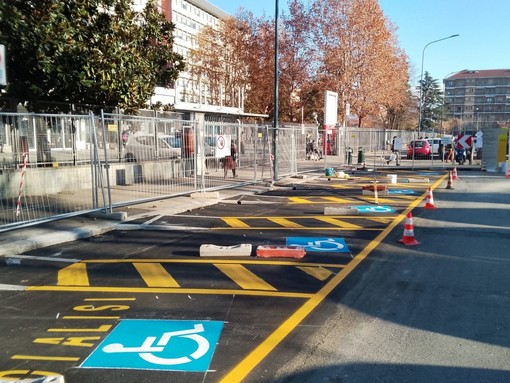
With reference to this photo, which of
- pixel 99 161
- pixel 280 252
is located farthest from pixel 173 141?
pixel 280 252

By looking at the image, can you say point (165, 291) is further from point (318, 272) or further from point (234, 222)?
point (234, 222)

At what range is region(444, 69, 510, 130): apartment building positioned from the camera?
451 ft

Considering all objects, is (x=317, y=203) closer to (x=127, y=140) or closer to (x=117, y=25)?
(x=127, y=140)

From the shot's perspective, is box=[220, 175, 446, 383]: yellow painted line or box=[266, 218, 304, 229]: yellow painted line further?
box=[266, 218, 304, 229]: yellow painted line

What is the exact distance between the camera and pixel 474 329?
177 inches

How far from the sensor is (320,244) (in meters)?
8.05

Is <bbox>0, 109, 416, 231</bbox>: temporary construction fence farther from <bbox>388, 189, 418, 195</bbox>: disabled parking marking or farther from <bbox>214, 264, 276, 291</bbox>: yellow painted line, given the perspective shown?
<bbox>388, 189, 418, 195</bbox>: disabled parking marking

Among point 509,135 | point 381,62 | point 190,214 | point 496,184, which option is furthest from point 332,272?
point 381,62

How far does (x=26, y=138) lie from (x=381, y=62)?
3252cm

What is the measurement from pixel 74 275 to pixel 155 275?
1200 millimetres

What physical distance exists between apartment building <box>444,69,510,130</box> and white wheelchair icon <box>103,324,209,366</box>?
478 ft

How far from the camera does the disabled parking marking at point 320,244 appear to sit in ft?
25.3

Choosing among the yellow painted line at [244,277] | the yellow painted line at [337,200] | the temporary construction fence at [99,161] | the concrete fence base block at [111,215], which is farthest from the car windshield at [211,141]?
the yellow painted line at [244,277]

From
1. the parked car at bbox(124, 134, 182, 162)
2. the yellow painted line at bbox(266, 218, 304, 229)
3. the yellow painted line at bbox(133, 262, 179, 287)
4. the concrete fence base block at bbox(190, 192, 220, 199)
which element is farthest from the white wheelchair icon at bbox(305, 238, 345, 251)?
the parked car at bbox(124, 134, 182, 162)
